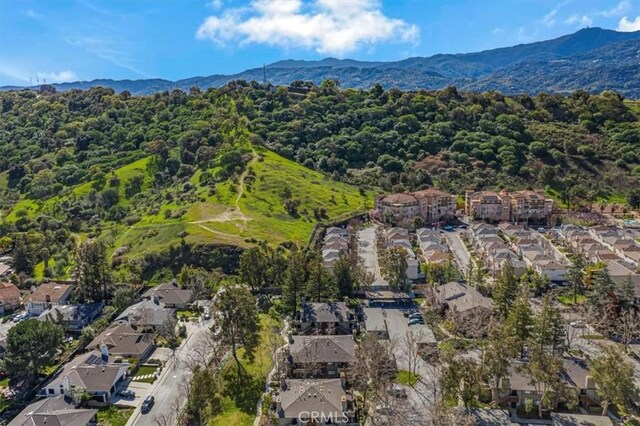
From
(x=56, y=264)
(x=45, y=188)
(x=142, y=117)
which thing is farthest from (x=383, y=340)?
(x=142, y=117)

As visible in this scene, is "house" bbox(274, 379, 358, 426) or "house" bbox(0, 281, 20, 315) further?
"house" bbox(0, 281, 20, 315)

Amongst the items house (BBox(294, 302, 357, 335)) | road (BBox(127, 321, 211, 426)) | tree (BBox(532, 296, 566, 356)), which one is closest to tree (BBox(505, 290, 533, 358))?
tree (BBox(532, 296, 566, 356))

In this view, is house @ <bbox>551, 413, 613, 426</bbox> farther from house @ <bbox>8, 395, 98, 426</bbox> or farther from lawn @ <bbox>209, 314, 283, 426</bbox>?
house @ <bbox>8, 395, 98, 426</bbox>

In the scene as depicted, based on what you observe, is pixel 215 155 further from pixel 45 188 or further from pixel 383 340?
pixel 383 340

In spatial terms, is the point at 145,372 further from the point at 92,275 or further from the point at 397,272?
the point at 397,272

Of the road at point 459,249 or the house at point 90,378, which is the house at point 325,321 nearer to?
the house at point 90,378

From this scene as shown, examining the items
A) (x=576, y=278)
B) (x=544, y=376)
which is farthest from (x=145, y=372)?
(x=576, y=278)
